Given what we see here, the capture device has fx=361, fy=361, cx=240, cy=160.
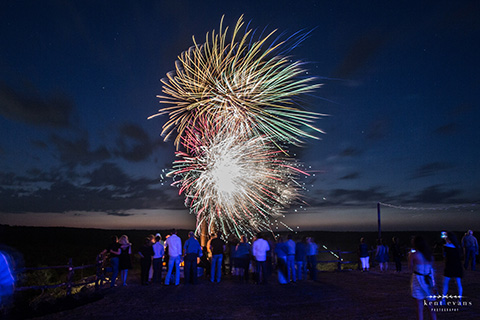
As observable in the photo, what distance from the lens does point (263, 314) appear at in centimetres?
791

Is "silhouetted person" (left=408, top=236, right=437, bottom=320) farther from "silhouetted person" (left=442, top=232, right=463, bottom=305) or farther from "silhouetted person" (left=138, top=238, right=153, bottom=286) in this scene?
"silhouetted person" (left=138, top=238, right=153, bottom=286)

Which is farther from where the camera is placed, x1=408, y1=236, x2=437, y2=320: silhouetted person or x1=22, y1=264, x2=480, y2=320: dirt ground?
x1=22, y1=264, x2=480, y2=320: dirt ground

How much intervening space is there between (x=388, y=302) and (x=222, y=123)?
10918mm

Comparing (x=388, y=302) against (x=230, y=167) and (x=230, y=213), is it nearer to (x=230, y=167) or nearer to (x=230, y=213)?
(x=230, y=213)

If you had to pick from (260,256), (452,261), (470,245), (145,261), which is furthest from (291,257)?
(470,245)

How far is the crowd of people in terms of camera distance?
12.4 metres

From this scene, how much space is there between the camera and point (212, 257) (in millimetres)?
13023

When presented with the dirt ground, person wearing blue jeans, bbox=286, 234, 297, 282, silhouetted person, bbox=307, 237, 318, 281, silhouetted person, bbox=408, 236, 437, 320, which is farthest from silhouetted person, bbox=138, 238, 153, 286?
silhouetted person, bbox=408, 236, 437, 320

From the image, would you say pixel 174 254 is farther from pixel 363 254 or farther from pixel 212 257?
pixel 363 254

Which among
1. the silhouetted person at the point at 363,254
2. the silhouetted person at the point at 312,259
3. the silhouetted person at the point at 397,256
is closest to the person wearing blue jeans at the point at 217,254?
the silhouetted person at the point at 312,259

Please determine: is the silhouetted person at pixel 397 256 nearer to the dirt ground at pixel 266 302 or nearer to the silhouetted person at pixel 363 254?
the silhouetted person at pixel 363 254

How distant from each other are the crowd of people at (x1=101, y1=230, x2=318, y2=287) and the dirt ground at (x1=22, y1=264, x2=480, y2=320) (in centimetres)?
48

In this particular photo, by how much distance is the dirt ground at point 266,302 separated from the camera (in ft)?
25.9

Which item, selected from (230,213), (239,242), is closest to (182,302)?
(239,242)
